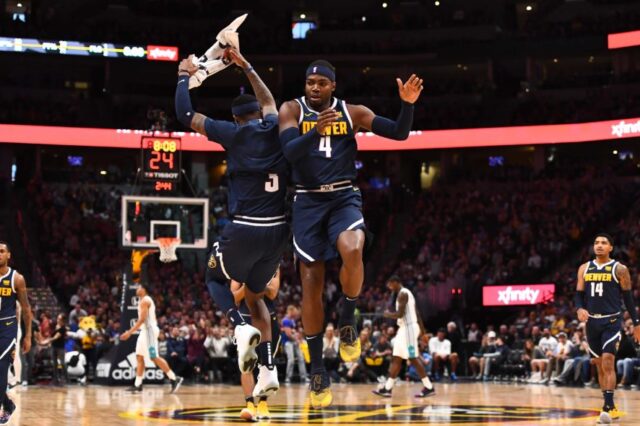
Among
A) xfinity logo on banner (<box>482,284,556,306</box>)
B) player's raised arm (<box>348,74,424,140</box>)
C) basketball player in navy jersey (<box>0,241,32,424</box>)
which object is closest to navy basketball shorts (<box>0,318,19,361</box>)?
basketball player in navy jersey (<box>0,241,32,424</box>)

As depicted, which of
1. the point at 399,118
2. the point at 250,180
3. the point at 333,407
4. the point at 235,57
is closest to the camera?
the point at 399,118

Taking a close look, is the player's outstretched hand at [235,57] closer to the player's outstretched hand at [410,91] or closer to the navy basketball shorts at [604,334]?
the player's outstretched hand at [410,91]

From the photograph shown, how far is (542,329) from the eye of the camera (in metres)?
26.0

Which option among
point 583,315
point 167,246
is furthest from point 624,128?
point 583,315

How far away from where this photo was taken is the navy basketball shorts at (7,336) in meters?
10.7

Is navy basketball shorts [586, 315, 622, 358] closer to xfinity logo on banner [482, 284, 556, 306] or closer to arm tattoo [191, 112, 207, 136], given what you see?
arm tattoo [191, 112, 207, 136]

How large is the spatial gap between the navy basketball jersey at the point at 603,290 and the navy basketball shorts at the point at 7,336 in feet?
23.0

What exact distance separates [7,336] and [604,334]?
718 cm

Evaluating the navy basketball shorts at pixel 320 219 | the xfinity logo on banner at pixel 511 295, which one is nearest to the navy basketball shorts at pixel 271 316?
the navy basketball shorts at pixel 320 219

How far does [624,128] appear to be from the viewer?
35688 mm

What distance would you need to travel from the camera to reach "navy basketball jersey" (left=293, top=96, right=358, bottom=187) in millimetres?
8430

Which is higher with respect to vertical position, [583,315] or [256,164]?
[256,164]

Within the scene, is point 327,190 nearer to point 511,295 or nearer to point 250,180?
point 250,180

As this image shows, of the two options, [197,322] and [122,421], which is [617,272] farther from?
[197,322]
